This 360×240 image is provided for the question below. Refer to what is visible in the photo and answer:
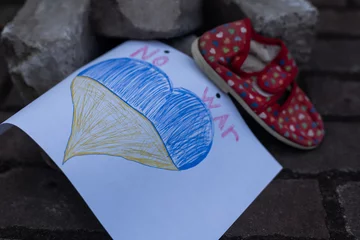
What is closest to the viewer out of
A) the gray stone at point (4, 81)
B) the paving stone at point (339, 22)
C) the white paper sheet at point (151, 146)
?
the white paper sheet at point (151, 146)

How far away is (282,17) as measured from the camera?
39.5 inches

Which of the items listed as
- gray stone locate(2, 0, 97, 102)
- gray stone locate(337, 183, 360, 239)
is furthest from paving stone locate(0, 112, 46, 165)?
gray stone locate(337, 183, 360, 239)

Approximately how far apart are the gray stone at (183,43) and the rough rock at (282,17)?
0.34 feet

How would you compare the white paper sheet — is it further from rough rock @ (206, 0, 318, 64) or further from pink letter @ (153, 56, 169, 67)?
rough rock @ (206, 0, 318, 64)

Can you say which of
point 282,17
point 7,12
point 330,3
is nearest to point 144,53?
point 282,17

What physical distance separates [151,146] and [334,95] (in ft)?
1.84

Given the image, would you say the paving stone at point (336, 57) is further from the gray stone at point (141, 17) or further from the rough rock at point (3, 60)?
the rough rock at point (3, 60)

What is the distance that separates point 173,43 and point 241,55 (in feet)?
0.61

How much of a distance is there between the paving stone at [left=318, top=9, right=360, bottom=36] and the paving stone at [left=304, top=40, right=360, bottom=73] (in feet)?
0.18

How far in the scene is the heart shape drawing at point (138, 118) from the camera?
2.67 feet

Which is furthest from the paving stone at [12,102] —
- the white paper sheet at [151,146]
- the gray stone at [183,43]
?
the gray stone at [183,43]

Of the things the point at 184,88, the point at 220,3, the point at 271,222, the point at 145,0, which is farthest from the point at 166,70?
the point at 271,222

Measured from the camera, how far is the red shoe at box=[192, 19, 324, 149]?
94cm

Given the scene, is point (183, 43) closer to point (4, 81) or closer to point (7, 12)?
point (4, 81)
